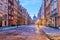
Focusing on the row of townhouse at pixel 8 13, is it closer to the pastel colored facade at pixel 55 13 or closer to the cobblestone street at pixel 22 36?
the pastel colored facade at pixel 55 13

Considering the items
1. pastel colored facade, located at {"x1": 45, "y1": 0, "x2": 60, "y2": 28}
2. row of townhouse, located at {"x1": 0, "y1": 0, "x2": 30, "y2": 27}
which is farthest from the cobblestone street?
row of townhouse, located at {"x1": 0, "y1": 0, "x2": 30, "y2": 27}

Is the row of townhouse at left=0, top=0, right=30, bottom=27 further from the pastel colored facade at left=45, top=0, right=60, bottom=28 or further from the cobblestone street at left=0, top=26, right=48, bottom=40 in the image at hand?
the cobblestone street at left=0, top=26, right=48, bottom=40

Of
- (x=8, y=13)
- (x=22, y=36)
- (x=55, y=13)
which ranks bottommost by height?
(x=22, y=36)

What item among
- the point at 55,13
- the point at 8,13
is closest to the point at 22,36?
the point at 55,13

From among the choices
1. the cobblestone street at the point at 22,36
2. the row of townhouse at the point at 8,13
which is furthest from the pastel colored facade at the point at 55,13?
the row of townhouse at the point at 8,13

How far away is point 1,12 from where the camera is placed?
51.2 meters

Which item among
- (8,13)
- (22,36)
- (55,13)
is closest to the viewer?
(22,36)

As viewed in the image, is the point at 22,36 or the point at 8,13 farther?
the point at 8,13

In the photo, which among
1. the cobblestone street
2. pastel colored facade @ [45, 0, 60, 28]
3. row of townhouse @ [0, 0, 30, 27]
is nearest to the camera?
Result: the cobblestone street

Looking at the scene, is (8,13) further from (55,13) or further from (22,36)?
(22,36)

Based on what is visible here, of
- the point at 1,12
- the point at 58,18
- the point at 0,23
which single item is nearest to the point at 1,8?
the point at 1,12

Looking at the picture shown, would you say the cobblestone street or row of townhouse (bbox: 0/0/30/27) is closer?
the cobblestone street

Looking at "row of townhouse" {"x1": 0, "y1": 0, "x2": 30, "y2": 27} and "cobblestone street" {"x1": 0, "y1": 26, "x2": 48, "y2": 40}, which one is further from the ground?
"row of townhouse" {"x1": 0, "y1": 0, "x2": 30, "y2": 27}

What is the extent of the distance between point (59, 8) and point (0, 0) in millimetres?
25265
